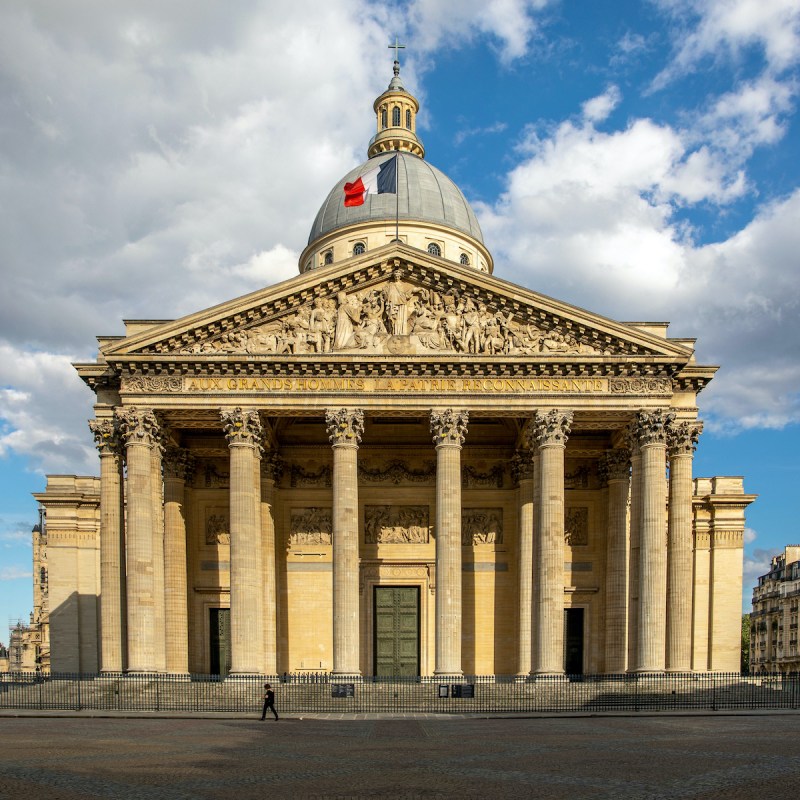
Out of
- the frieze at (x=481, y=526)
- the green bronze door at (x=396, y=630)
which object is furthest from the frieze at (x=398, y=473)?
the green bronze door at (x=396, y=630)

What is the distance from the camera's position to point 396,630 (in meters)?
44.1

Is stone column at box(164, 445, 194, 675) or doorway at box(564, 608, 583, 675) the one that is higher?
stone column at box(164, 445, 194, 675)

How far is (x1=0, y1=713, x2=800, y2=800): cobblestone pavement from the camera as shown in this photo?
14328mm

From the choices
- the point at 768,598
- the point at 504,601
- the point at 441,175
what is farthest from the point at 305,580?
the point at 768,598

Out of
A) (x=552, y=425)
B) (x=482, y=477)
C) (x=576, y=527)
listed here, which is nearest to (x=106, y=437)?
(x=482, y=477)

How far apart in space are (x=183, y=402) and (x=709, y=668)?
26.3 metres

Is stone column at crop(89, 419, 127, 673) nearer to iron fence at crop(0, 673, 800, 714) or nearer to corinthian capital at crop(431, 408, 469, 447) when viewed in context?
iron fence at crop(0, 673, 800, 714)

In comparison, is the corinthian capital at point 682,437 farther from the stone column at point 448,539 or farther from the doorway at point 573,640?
the doorway at point 573,640

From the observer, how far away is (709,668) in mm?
44000

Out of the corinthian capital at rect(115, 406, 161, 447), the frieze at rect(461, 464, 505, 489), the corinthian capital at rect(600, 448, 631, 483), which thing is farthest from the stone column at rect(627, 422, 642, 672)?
the corinthian capital at rect(115, 406, 161, 447)

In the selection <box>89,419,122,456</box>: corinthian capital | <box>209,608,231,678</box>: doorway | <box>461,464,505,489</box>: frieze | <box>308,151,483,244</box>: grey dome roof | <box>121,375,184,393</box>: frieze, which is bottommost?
<box>209,608,231,678</box>: doorway

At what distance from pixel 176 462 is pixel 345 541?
9559mm

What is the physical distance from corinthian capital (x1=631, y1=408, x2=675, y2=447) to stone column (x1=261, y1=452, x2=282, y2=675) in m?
16.2

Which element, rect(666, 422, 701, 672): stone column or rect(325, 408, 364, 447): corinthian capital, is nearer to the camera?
rect(666, 422, 701, 672): stone column
